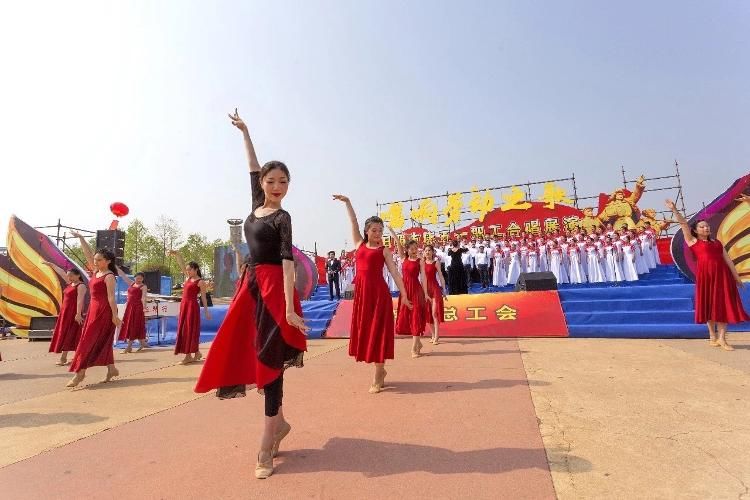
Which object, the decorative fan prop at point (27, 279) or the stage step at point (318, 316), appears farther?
the decorative fan prop at point (27, 279)

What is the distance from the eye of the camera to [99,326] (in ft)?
16.6

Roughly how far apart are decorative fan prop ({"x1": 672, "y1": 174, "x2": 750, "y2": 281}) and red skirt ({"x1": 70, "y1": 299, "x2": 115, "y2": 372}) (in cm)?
1159

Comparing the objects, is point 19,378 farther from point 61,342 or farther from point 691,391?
point 691,391

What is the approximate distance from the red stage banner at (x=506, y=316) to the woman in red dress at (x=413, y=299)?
2090mm

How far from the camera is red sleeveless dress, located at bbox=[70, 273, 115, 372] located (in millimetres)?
4957

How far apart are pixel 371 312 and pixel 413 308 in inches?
85.3

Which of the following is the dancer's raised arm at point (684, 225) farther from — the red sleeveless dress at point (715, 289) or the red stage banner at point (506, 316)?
the red stage banner at point (506, 316)

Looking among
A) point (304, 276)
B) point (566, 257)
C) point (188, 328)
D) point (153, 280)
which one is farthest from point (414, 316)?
point (153, 280)

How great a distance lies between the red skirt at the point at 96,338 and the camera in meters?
4.96

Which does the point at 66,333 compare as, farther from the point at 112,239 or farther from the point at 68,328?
the point at 112,239

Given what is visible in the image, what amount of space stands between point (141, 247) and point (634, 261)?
39.7 metres

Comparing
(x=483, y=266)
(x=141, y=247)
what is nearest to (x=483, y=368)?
(x=483, y=266)

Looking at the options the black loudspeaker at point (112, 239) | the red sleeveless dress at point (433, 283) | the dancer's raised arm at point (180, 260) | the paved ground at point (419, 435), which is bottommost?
the paved ground at point (419, 435)

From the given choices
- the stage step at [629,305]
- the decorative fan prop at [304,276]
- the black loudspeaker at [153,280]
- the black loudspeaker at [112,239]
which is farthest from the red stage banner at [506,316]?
the black loudspeaker at [153,280]
